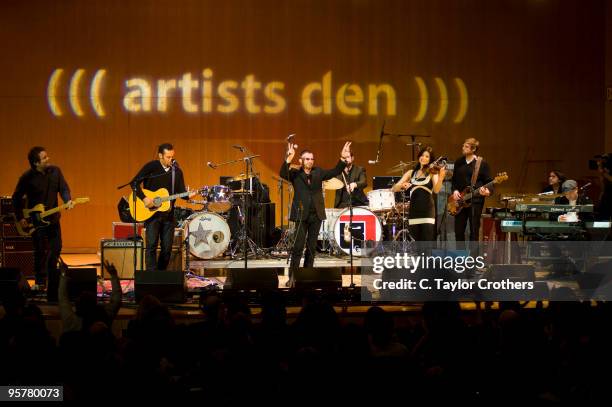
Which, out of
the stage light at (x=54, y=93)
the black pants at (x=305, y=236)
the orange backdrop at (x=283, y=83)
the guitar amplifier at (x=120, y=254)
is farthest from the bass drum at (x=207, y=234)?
the stage light at (x=54, y=93)

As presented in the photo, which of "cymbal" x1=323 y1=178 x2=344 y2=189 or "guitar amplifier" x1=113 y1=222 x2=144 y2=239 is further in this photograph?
"cymbal" x1=323 y1=178 x2=344 y2=189

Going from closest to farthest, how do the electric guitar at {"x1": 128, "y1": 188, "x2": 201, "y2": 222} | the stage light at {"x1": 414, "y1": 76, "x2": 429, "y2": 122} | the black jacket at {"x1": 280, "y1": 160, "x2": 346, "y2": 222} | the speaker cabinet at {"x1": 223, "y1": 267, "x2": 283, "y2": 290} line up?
the speaker cabinet at {"x1": 223, "y1": 267, "x2": 283, "y2": 290} < the black jacket at {"x1": 280, "y1": 160, "x2": 346, "y2": 222} < the electric guitar at {"x1": 128, "y1": 188, "x2": 201, "y2": 222} < the stage light at {"x1": 414, "y1": 76, "x2": 429, "y2": 122}

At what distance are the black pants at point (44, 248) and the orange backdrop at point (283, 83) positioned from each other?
483 cm

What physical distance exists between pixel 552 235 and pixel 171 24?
8.29 m

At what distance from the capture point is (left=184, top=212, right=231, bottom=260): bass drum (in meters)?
11.2

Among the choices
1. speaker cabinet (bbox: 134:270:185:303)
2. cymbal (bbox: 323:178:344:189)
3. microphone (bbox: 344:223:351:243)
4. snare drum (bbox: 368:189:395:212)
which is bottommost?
speaker cabinet (bbox: 134:270:185:303)

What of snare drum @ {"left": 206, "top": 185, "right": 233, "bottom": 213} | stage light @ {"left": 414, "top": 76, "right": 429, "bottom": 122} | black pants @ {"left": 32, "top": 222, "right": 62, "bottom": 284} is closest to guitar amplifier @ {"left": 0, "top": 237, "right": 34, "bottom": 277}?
black pants @ {"left": 32, "top": 222, "right": 62, "bottom": 284}

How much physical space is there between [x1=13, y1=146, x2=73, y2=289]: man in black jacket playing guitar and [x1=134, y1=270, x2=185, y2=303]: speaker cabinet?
2.16 m

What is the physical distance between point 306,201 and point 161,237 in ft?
6.70

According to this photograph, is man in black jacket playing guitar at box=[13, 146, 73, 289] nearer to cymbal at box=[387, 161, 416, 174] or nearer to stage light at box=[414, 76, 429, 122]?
cymbal at box=[387, 161, 416, 174]

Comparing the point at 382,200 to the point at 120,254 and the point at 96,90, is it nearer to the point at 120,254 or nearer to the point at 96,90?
the point at 120,254

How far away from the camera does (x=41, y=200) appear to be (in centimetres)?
947

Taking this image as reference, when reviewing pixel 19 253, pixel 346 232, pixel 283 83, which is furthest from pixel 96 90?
pixel 346 232

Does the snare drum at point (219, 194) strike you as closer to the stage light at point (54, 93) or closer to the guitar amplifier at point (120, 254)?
the guitar amplifier at point (120, 254)
